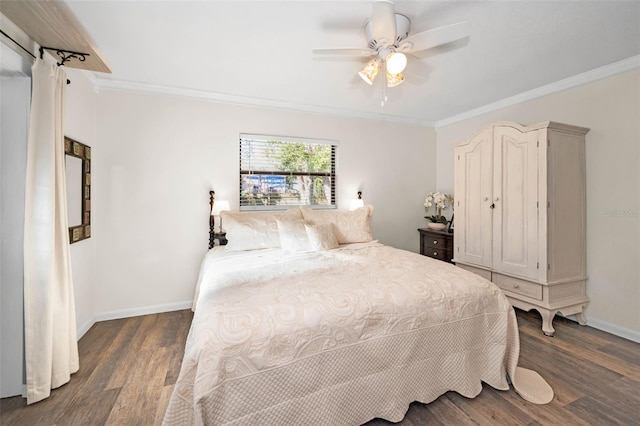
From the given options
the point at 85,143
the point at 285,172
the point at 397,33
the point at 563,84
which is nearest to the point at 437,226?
the point at 563,84

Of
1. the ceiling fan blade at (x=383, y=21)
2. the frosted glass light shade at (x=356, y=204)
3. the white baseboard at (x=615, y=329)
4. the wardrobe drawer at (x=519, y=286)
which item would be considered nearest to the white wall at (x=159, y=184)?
the frosted glass light shade at (x=356, y=204)

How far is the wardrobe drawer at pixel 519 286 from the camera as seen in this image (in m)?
2.65

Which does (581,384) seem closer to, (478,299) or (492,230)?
(478,299)

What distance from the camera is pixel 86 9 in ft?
5.81

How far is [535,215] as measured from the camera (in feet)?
8.66

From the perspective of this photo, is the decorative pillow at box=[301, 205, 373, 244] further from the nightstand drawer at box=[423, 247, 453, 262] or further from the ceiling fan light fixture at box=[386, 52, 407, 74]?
the ceiling fan light fixture at box=[386, 52, 407, 74]

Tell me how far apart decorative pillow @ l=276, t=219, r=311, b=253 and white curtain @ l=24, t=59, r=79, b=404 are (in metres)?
1.65

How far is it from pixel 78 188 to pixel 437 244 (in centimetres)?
416

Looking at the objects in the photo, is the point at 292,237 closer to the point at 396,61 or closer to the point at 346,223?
the point at 346,223

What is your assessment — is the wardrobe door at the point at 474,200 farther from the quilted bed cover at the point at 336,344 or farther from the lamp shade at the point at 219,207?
the lamp shade at the point at 219,207

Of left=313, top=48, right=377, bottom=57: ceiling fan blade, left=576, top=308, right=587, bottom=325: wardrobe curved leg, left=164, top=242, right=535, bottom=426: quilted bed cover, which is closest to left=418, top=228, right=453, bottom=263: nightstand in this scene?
left=576, top=308, right=587, bottom=325: wardrobe curved leg

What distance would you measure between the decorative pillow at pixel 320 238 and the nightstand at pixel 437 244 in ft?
5.74

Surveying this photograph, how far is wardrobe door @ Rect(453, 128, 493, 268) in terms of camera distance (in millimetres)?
3070

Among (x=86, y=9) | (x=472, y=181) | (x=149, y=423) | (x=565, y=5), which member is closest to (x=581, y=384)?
(x=472, y=181)
